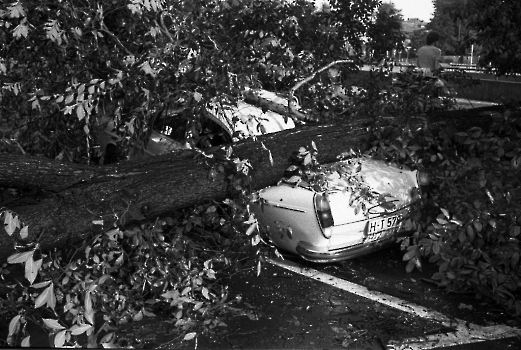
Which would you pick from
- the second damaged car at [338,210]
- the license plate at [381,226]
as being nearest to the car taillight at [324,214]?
the second damaged car at [338,210]

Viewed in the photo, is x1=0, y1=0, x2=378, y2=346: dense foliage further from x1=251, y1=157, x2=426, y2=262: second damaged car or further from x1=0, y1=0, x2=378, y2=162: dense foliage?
x1=251, y1=157, x2=426, y2=262: second damaged car

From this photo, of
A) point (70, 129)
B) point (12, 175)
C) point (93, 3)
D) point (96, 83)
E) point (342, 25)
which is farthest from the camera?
point (342, 25)

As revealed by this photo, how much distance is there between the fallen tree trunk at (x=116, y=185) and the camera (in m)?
3.97

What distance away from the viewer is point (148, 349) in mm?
3977

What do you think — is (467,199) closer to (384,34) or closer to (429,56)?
(384,34)

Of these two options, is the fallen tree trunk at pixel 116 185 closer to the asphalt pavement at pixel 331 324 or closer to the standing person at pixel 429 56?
the asphalt pavement at pixel 331 324

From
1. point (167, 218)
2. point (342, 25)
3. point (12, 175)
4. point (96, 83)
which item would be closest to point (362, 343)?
point (167, 218)

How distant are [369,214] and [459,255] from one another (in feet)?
2.70

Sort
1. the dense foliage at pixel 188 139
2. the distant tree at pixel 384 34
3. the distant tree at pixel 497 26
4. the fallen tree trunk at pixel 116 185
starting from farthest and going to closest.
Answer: the distant tree at pixel 384 34 → the distant tree at pixel 497 26 → the dense foliage at pixel 188 139 → the fallen tree trunk at pixel 116 185

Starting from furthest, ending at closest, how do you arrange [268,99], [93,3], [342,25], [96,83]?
[342,25]
[268,99]
[93,3]
[96,83]

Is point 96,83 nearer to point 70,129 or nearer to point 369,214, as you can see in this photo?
point 70,129

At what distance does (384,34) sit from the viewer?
9055 millimetres

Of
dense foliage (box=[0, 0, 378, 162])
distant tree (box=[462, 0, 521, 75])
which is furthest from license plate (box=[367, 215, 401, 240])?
distant tree (box=[462, 0, 521, 75])

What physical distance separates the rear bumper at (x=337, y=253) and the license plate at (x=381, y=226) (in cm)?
8
